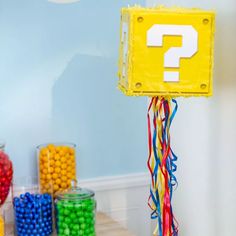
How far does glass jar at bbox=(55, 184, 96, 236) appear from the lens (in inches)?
53.6

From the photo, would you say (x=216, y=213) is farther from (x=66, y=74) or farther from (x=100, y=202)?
(x=66, y=74)

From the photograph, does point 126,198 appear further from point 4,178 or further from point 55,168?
point 4,178

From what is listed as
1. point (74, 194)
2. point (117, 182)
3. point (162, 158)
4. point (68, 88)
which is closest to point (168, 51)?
point (162, 158)

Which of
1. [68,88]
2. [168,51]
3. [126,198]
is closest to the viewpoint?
[168,51]

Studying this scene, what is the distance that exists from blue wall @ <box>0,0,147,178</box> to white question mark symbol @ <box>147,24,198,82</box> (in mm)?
611

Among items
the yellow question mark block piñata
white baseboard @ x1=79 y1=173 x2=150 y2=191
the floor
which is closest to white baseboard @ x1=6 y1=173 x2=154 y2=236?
white baseboard @ x1=79 y1=173 x2=150 y2=191

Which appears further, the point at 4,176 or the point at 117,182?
the point at 117,182

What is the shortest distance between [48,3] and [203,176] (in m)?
0.69

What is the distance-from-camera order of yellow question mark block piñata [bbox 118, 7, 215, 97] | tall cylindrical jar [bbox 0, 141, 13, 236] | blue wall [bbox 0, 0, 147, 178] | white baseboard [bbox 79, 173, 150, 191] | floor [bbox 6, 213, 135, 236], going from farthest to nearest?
1. white baseboard [bbox 79, 173, 150, 191]
2. blue wall [bbox 0, 0, 147, 178]
3. floor [bbox 6, 213, 135, 236]
4. tall cylindrical jar [bbox 0, 141, 13, 236]
5. yellow question mark block piñata [bbox 118, 7, 215, 97]

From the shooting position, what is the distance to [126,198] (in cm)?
177

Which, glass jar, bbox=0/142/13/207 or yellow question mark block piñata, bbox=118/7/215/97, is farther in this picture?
glass jar, bbox=0/142/13/207

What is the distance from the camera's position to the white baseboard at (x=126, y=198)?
172 centimetres

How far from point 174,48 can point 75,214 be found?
21.1 inches

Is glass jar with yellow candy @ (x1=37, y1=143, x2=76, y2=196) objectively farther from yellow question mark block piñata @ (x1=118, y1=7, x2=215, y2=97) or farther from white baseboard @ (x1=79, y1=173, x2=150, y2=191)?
yellow question mark block piñata @ (x1=118, y1=7, x2=215, y2=97)
